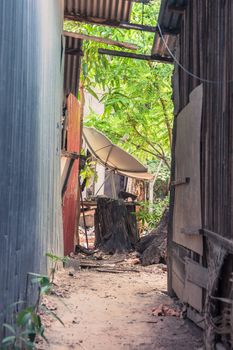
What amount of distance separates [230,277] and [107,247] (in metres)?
6.68

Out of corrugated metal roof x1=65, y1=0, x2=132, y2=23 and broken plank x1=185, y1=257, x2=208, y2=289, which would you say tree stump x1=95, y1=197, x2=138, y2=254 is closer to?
corrugated metal roof x1=65, y1=0, x2=132, y2=23

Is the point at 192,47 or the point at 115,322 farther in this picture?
the point at 192,47

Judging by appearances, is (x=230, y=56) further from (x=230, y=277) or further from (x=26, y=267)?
(x=26, y=267)

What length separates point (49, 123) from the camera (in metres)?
5.73

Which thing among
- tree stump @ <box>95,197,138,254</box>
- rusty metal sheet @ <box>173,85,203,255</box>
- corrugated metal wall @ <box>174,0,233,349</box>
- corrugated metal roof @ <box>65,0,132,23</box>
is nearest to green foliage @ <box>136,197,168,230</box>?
tree stump @ <box>95,197,138,254</box>

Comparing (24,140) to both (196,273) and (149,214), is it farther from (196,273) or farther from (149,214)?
(149,214)

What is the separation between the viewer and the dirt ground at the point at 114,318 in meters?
4.15

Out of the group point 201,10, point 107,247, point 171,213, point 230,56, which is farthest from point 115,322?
point 107,247

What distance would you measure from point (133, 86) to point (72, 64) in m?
2.70

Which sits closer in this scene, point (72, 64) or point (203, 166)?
point (203, 166)

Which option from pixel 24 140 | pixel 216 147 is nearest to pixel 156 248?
pixel 216 147

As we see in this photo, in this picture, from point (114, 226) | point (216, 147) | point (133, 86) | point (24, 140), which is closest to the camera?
point (24, 140)

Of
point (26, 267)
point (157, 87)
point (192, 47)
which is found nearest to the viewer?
point (26, 267)

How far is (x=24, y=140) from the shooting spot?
3.71m
